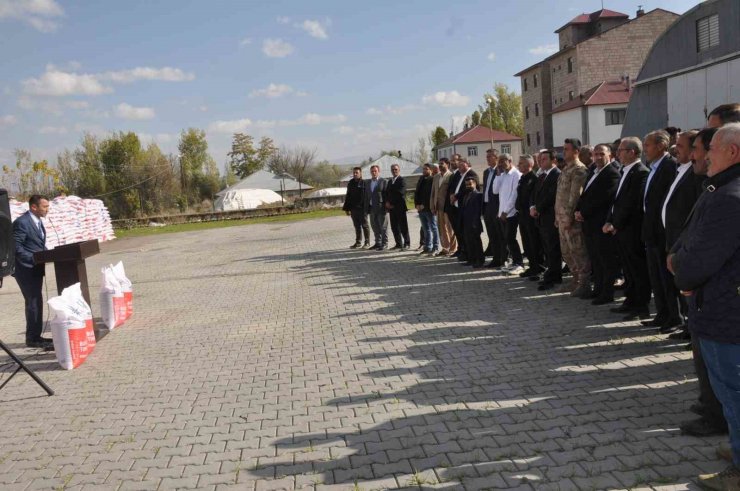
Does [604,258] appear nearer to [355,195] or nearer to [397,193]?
[397,193]

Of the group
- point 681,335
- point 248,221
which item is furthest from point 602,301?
point 248,221

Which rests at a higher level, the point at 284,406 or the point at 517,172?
the point at 517,172

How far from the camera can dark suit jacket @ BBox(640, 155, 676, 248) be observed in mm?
6055

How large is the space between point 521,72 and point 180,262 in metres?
59.4

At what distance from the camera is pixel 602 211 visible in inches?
307

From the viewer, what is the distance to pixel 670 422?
4.26 meters

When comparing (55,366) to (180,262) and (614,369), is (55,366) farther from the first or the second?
(180,262)

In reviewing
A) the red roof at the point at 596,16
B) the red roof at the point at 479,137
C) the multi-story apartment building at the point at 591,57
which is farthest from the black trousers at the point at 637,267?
the red roof at the point at 479,137

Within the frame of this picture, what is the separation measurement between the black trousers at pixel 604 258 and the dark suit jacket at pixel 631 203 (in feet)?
2.05

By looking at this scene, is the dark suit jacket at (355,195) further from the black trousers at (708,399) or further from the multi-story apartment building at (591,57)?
the multi-story apartment building at (591,57)

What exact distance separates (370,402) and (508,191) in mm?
6195

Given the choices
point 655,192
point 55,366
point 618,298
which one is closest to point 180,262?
point 55,366

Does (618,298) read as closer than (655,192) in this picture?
No

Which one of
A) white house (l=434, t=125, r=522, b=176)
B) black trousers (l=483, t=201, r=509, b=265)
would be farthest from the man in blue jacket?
white house (l=434, t=125, r=522, b=176)
